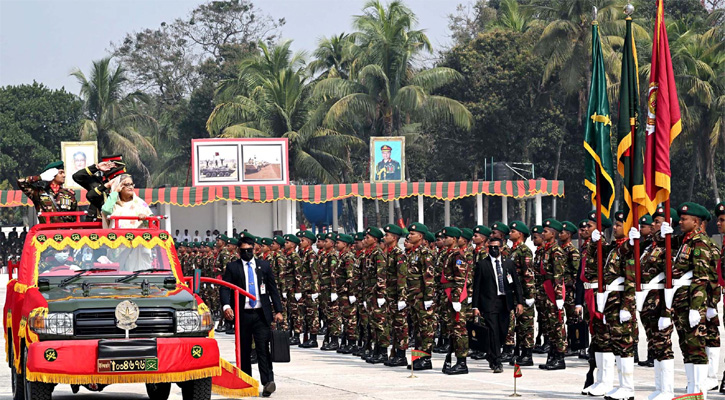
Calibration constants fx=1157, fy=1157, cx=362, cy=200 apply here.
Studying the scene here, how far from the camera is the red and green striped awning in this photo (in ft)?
146

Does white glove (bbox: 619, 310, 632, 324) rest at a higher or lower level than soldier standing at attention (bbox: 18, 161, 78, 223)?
lower

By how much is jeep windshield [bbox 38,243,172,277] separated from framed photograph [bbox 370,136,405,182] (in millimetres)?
35324

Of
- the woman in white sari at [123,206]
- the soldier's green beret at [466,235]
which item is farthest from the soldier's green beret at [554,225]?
the woman in white sari at [123,206]

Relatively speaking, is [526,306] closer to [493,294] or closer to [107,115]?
[493,294]

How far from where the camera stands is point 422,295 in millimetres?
16234

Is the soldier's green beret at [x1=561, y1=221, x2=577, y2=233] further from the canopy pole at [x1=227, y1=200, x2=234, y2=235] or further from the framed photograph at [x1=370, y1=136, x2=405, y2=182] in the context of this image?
the framed photograph at [x1=370, y1=136, x2=405, y2=182]

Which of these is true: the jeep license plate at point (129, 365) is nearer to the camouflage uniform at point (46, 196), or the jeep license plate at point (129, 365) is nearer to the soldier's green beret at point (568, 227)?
the camouflage uniform at point (46, 196)

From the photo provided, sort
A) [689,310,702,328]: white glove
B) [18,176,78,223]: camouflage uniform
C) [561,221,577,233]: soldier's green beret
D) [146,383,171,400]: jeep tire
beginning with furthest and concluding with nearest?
[561,221,577,233]: soldier's green beret, [18,176,78,223]: camouflage uniform, [146,383,171,400]: jeep tire, [689,310,702,328]: white glove

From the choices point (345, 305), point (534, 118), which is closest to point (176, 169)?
point (534, 118)

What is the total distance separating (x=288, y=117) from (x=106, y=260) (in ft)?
139

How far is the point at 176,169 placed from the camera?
228 ft

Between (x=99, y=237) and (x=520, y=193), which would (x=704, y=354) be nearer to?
(x=99, y=237)

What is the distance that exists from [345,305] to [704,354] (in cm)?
921

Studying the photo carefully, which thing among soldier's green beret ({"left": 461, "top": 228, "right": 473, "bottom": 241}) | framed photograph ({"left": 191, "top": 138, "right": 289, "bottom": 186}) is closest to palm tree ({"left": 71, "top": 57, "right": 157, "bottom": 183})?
framed photograph ({"left": 191, "top": 138, "right": 289, "bottom": 186})
